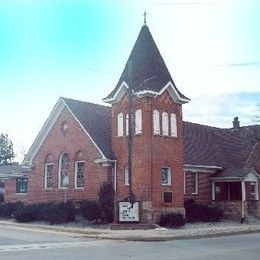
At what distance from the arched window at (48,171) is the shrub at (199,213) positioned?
34.3 feet

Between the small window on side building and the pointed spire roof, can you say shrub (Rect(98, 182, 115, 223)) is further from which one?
the small window on side building

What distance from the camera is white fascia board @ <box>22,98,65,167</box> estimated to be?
3647 centimetres

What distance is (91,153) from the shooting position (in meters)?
33.2

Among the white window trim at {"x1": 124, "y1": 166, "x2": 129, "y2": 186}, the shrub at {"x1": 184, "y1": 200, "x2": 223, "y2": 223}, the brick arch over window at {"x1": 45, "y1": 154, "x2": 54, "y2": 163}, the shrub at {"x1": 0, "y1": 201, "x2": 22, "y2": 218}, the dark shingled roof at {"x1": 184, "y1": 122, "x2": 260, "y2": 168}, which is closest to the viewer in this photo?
the white window trim at {"x1": 124, "y1": 166, "x2": 129, "y2": 186}

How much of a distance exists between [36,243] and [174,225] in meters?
10.8

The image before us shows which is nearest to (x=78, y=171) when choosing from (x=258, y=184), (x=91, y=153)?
(x=91, y=153)

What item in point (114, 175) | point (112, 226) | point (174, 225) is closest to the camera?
point (112, 226)

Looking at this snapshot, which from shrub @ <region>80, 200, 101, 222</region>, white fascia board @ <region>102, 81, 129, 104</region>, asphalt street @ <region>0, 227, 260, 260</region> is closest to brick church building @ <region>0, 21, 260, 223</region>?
white fascia board @ <region>102, 81, 129, 104</region>

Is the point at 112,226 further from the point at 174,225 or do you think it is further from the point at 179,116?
the point at 179,116

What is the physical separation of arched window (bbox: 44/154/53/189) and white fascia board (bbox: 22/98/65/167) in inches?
59.8

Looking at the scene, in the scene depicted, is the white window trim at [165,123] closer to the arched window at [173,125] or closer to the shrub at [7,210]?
the arched window at [173,125]

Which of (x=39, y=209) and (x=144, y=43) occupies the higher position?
(x=144, y=43)

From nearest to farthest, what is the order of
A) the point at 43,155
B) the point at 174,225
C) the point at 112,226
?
1. the point at 112,226
2. the point at 174,225
3. the point at 43,155

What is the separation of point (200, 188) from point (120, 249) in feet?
62.5
